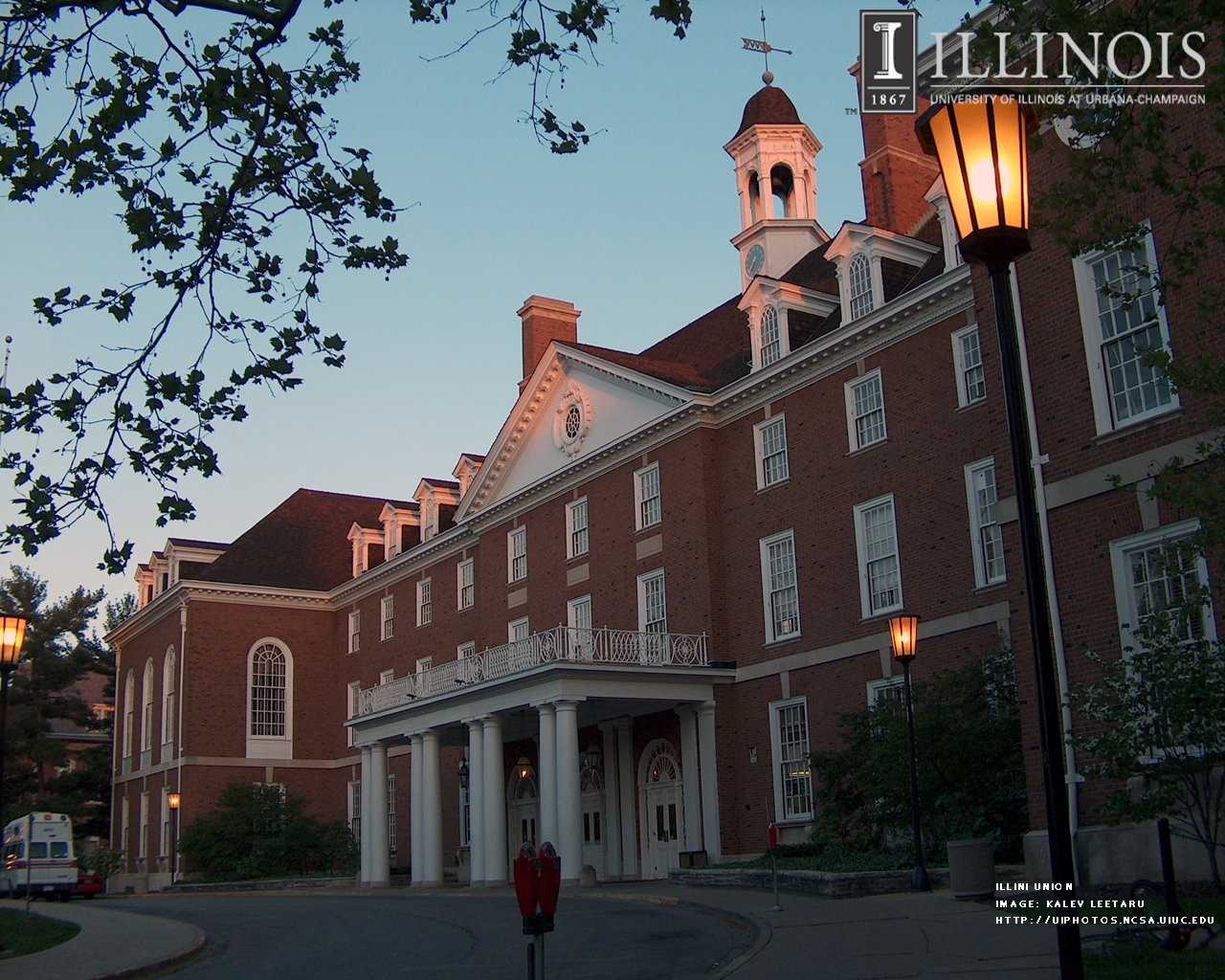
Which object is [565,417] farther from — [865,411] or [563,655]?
[865,411]

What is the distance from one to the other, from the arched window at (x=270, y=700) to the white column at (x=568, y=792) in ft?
76.6

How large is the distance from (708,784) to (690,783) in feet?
2.07

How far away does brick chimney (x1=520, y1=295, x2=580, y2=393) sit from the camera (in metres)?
42.9

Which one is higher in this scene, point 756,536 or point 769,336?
point 769,336

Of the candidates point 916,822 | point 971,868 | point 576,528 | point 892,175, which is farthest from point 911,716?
point 892,175

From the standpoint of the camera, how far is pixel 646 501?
105 feet

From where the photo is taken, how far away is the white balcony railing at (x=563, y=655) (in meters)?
29.0

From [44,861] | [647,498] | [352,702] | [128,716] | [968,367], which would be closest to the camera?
[968,367]

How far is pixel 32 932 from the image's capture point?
61.6 feet

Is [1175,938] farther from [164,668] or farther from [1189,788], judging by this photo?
[164,668]

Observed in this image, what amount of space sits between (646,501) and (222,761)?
23132 millimetres

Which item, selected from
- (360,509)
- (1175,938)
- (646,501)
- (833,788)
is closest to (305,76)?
(1175,938)

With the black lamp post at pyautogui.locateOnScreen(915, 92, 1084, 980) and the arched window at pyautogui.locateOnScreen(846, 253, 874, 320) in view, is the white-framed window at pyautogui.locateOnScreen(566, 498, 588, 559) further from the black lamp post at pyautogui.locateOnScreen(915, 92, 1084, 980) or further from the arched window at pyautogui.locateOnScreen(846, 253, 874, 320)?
the black lamp post at pyautogui.locateOnScreen(915, 92, 1084, 980)

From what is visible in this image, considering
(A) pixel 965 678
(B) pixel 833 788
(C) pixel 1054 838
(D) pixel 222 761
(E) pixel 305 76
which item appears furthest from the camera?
(D) pixel 222 761
